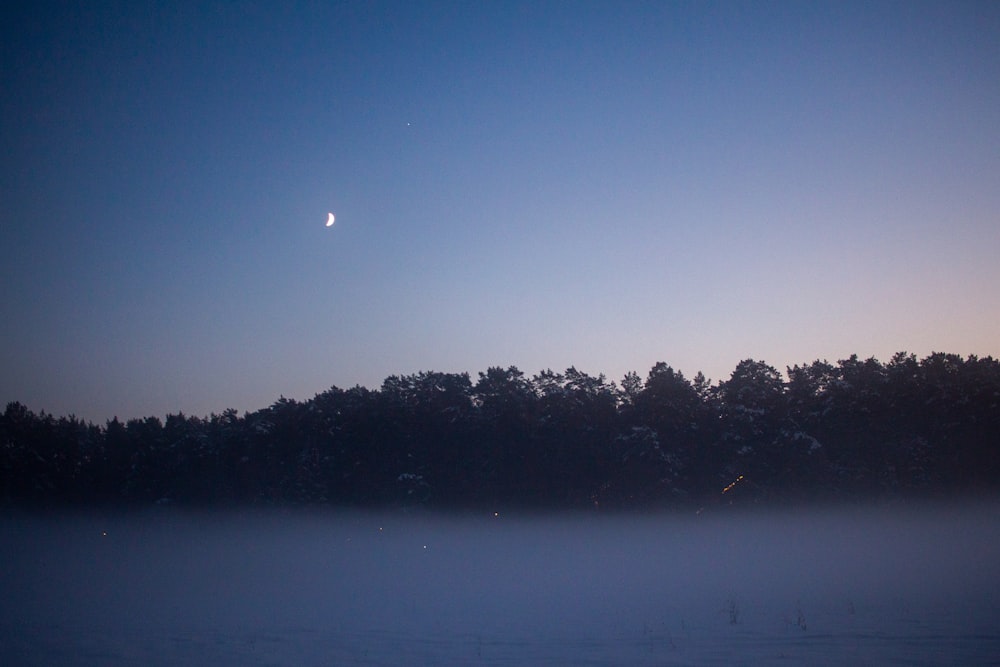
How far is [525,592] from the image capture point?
19938mm

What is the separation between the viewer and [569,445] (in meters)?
45.3

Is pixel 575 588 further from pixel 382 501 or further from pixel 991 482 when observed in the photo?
pixel 991 482

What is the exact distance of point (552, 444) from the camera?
1809 inches

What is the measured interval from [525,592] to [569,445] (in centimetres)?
2577

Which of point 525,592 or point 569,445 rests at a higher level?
point 569,445

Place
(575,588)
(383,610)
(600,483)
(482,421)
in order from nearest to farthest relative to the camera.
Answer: (383,610), (575,588), (600,483), (482,421)

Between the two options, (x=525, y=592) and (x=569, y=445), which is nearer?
(x=525, y=592)

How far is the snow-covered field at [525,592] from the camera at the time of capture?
10.9 meters

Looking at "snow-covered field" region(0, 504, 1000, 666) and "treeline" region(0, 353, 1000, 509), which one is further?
"treeline" region(0, 353, 1000, 509)

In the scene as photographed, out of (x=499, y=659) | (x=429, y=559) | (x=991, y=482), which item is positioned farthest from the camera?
(x=991, y=482)

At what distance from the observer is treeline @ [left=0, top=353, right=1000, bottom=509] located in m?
40.4

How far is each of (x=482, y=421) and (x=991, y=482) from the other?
33.7 meters

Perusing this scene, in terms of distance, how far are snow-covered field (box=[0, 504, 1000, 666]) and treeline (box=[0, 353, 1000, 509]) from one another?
3125 mm

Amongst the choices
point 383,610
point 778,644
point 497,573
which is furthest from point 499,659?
point 497,573
